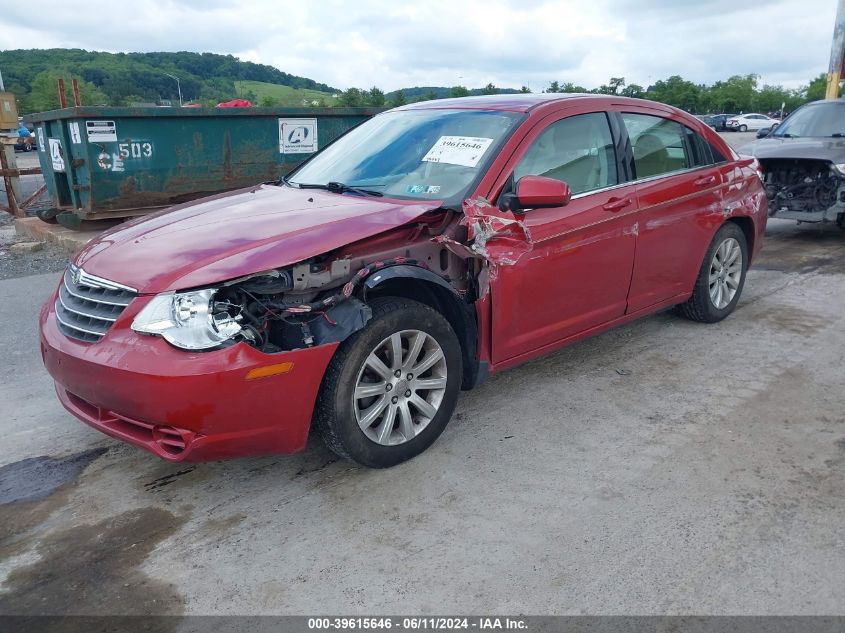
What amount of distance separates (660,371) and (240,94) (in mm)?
72184

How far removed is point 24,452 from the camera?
3615mm

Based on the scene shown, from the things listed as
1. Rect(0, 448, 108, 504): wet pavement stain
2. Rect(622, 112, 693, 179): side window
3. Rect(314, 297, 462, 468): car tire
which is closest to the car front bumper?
Rect(314, 297, 462, 468): car tire

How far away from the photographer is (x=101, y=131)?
8.30 meters

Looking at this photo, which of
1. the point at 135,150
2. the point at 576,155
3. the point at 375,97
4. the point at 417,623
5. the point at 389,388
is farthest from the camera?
the point at 375,97

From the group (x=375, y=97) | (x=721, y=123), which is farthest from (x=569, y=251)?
(x=721, y=123)

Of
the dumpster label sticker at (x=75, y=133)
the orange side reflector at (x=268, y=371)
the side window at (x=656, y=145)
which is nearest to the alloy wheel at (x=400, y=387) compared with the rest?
the orange side reflector at (x=268, y=371)

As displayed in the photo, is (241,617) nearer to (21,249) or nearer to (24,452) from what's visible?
(24,452)

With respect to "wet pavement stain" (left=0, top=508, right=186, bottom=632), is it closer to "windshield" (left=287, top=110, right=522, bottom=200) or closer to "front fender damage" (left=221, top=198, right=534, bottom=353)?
"front fender damage" (left=221, top=198, right=534, bottom=353)

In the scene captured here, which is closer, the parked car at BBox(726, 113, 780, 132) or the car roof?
the car roof

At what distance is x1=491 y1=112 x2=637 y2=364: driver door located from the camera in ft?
12.1

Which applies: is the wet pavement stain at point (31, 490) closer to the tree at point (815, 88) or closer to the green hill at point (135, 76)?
the green hill at point (135, 76)

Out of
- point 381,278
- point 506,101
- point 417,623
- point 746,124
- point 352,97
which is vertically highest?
point 352,97

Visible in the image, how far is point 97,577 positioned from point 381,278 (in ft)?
5.42

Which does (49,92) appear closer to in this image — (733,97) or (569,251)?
(569,251)
